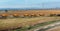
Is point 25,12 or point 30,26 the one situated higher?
point 25,12

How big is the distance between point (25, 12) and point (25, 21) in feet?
0.55

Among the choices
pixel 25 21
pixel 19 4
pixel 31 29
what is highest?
pixel 19 4

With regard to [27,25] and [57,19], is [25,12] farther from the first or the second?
[57,19]

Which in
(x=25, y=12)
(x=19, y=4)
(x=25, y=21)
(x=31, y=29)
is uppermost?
(x=19, y=4)

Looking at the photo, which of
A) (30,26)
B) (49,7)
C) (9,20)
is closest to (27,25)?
(30,26)

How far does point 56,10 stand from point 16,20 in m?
0.76

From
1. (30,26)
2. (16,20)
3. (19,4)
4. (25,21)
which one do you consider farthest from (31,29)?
(19,4)

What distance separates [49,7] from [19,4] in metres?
0.57

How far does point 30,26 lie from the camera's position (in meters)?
1.91

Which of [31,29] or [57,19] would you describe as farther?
[57,19]

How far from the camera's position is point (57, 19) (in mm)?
2004

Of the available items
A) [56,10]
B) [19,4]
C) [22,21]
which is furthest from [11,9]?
[56,10]

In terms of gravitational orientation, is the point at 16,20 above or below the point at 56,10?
below

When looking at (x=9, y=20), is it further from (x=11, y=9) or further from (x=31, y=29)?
(x=31, y=29)
